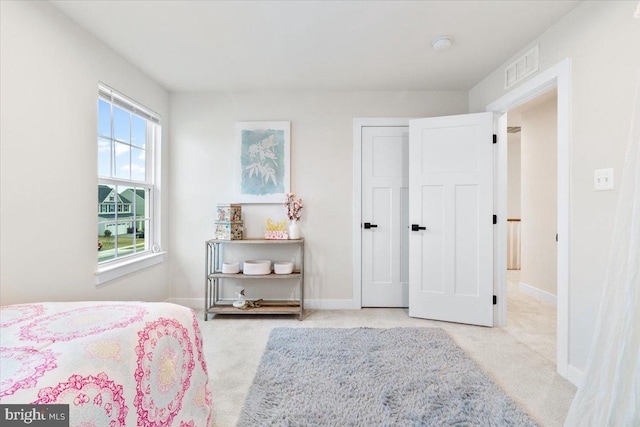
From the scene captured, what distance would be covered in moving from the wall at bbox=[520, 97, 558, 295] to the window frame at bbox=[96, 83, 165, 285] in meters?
4.58

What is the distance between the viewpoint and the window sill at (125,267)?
236 cm

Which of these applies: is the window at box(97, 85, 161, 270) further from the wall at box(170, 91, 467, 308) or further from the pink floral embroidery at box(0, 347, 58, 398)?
the pink floral embroidery at box(0, 347, 58, 398)

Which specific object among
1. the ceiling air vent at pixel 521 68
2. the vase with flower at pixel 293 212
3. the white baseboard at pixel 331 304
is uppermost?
the ceiling air vent at pixel 521 68

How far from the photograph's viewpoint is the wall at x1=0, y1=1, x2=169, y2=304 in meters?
1.69

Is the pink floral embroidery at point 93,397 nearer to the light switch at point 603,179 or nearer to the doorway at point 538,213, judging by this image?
the light switch at point 603,179

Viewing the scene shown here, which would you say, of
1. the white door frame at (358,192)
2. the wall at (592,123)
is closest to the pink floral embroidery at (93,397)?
the wall at (592,123)

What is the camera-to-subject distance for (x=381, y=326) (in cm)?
290

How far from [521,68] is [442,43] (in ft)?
2.38

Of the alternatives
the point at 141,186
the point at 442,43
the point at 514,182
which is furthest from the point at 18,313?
the point at 514,182

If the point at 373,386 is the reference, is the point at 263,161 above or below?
above

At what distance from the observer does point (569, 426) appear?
1273 millimetres

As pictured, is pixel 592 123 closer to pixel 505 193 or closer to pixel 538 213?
pixel 505 193

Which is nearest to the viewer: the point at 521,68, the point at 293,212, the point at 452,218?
the point at 521,68

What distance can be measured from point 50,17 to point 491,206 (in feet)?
11.9
